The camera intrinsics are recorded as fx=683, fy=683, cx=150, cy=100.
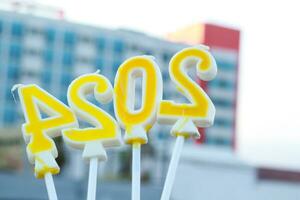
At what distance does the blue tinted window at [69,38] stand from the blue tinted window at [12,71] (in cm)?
377

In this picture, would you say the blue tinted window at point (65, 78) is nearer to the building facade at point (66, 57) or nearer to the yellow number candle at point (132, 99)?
the building facade at point (66, 57)

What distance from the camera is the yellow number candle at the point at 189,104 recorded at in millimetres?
5361

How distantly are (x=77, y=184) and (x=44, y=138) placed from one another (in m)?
26.8

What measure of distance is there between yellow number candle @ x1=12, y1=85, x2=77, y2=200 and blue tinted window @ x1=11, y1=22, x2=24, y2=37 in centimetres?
3947

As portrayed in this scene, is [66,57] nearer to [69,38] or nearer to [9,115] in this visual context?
[69,38]

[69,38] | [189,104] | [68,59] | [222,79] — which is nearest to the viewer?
[189,104]

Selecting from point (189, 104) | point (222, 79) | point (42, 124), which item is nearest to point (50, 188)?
point (42, 124)

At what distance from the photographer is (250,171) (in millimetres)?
40281

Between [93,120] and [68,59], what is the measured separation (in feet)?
134

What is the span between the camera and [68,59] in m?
45.9

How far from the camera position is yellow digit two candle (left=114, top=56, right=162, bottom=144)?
214 inches

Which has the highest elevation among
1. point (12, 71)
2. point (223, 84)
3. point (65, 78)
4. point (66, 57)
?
point (66, 57)

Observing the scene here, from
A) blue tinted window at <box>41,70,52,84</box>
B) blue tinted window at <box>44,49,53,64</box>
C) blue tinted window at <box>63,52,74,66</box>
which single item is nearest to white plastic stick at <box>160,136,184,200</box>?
blue tinted window at <box>41,70,52,84</box>

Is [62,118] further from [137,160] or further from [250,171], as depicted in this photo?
[250,171]
